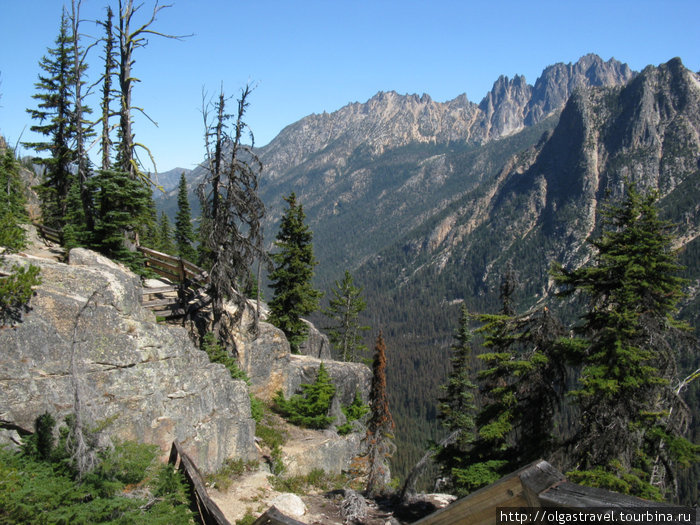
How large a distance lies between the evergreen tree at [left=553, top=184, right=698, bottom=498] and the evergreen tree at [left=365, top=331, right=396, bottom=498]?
772cm

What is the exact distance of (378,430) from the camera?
63.7ft

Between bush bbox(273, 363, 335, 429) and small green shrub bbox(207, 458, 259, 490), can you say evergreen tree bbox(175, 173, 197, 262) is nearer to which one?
bush bbox(273, 363, 335, 429)

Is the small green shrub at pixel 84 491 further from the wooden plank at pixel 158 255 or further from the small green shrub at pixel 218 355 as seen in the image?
the wooden plank at pixel 158 255

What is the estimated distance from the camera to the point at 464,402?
93.0ft

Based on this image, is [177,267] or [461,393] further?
[461,393]

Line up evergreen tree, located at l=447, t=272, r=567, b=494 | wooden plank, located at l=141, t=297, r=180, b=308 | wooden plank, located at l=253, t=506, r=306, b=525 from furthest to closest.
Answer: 1. wooden plank, located at l=141, t=297, r=180, b=308
2. evergreen tree, located at l=447, t=272, r=567, b=494
3. wooden plank, located at l=253, t=506, r=306, b=525

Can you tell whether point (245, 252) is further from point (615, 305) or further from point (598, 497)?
point (598, 497)

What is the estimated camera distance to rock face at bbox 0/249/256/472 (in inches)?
380

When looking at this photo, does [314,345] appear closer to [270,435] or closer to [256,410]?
[256,410]

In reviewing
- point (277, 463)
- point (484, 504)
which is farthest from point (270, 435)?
point (484, 504)

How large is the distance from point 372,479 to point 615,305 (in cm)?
1158

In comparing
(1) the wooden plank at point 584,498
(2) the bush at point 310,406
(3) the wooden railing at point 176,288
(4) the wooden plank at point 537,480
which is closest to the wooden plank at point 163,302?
(3) the wooden railing at point 176,288

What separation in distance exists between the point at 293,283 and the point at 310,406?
35.0ft

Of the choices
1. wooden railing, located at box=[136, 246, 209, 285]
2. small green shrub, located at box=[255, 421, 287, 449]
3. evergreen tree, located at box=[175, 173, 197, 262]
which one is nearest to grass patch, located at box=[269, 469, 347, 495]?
small green shrub, located at box=[255, 421, 287, 449]
